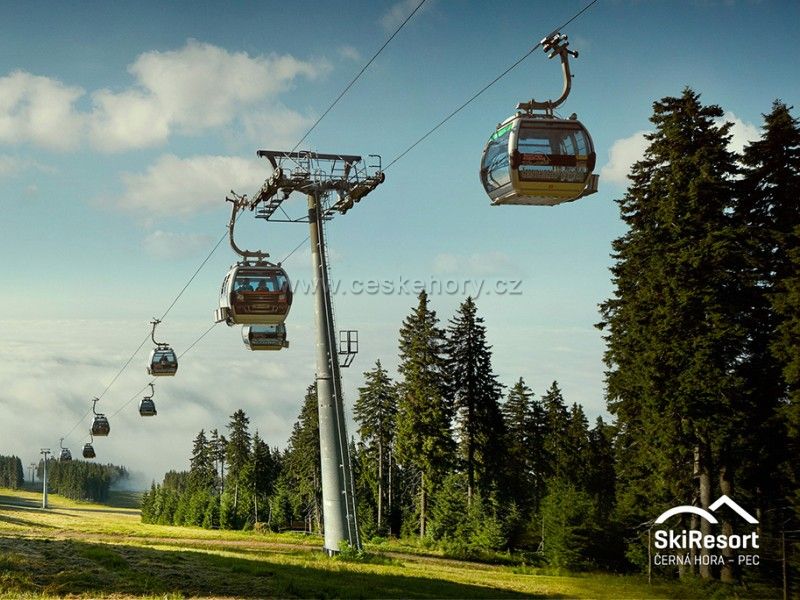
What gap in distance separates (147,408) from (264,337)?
2458 cm

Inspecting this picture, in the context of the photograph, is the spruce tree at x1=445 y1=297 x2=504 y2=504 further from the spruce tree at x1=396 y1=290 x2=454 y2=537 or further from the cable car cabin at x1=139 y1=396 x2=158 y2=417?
the cable car cabin at x1=139 y1=396 x2=158 y2=417

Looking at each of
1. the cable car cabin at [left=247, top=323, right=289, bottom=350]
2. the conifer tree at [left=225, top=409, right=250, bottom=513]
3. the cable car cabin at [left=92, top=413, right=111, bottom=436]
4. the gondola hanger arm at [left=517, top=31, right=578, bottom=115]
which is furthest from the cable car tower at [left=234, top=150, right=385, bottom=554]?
the conifer tree at [left=225, top=409, right=250, bottom=513]

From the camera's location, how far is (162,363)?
42.1 m

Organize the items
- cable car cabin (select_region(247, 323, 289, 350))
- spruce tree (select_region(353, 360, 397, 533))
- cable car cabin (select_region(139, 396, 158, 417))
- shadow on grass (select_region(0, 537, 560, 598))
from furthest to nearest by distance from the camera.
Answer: spruce tree (select_region(353, 360, 397, 533)) < cable car cabin (select_region(139, 396, 158, 417)) < cable car cabin (select_region(247, 323, 289, 350)) < shadow on grass (select_region(0, 537, 560, 598))

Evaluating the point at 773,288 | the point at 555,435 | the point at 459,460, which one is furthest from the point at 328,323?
the point at 555,435

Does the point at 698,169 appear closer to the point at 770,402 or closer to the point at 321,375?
the point at 770,402

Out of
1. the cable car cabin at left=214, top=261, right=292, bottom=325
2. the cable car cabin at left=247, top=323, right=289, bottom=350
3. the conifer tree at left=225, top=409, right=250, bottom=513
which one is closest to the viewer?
the cable car cabin at left=214, top=261, right=292, bottom=325

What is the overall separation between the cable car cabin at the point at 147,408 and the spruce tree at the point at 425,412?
17.5 meters

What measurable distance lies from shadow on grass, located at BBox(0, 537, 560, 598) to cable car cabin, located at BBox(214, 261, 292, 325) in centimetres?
767

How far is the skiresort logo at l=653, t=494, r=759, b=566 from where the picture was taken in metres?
31.6

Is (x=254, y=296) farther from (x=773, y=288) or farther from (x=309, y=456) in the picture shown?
(x=309, y=456)

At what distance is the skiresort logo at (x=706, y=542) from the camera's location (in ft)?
104

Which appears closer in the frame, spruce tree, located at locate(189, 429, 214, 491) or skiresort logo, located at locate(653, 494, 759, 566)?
skiresort logo, located at locate(653, 494, 759, 566)

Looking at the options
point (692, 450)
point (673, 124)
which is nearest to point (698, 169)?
point (673, 124)
